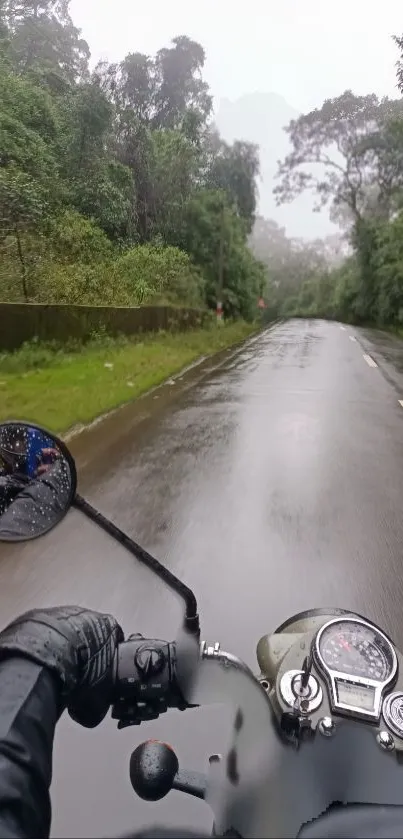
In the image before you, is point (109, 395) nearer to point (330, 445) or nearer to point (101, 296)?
point (330, 445)

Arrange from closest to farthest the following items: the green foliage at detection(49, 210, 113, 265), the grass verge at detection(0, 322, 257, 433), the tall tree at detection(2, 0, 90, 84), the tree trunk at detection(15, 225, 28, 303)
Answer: the grass verge at detection(0, 322, 257, 433), the tree trunk at detection(15, 225, 28, 303), the green foliage at detection(49, 210, 113, 265), the tall tree at detection(2, 0, 90, 84)

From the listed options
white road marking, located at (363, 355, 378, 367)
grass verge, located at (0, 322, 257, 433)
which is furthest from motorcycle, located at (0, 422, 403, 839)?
white road marking, located at (363, 355, 378, 367)

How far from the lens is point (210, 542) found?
4.41 m

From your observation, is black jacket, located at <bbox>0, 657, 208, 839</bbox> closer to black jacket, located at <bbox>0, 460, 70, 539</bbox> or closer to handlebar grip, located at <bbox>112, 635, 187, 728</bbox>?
handlebar grip, located at <bbox>112, 635, 187, 728</bbox>

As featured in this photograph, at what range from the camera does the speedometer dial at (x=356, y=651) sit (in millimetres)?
1611

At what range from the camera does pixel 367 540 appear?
15.0 ft

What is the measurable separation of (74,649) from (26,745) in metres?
0.30

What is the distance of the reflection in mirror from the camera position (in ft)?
5.34

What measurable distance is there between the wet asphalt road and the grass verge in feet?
1.75

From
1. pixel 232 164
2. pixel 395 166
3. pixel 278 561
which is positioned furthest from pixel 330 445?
pixel 395 166

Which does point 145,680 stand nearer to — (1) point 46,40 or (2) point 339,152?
(1) point 46,40

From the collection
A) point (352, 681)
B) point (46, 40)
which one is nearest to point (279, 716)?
point (352, 681)

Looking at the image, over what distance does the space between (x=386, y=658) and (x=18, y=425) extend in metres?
1.15

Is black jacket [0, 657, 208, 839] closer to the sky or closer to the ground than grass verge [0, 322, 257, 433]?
closer to the sky
